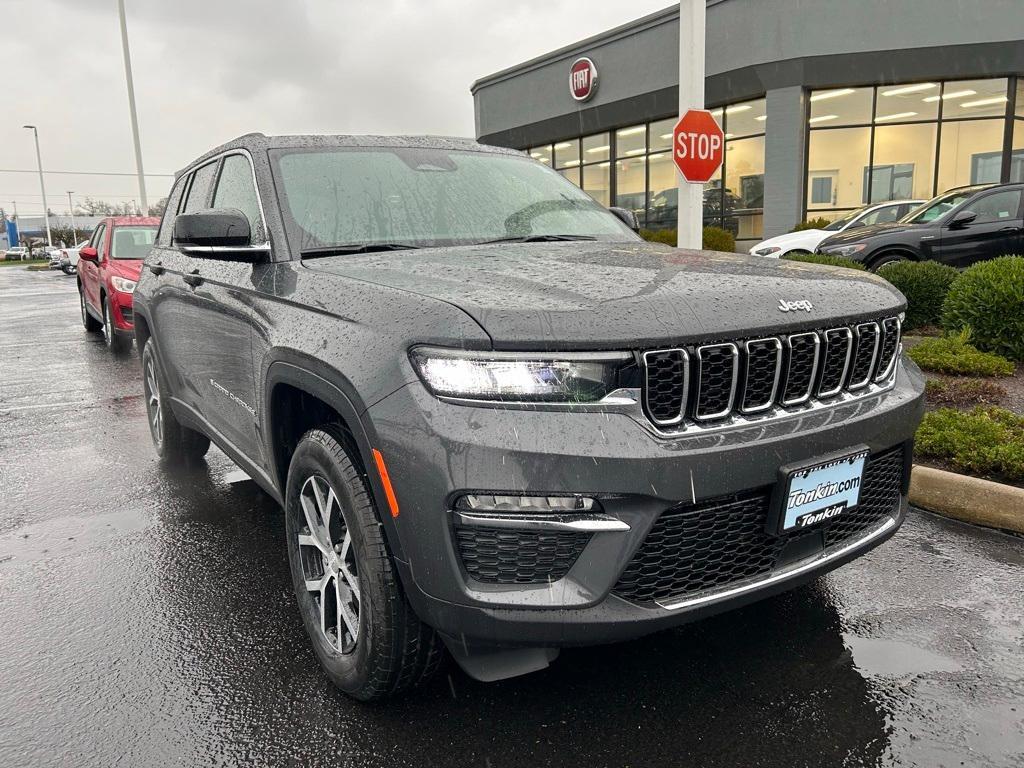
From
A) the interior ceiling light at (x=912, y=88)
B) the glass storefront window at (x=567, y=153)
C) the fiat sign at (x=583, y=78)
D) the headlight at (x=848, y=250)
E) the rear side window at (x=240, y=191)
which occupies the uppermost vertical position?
the fiat sign at (x=583, y=78)

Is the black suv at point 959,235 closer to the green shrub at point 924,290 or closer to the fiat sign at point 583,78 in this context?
the green shrub at point 924,290

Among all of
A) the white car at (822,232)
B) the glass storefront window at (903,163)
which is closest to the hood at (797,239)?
the white car at (822,232)

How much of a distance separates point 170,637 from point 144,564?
798 millimetres

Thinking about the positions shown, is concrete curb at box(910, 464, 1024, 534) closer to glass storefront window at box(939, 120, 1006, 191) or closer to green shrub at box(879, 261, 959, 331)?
green shrub at box(879, 261, 959, 331)

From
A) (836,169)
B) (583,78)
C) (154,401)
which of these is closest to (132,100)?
(583,78)

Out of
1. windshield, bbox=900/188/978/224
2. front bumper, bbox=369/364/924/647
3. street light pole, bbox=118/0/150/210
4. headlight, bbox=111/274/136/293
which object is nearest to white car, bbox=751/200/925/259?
windshield, bbox=900/188/978/224

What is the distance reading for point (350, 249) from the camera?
118 inches

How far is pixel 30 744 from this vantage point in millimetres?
2354

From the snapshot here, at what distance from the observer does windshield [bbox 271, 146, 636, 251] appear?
3100 mm

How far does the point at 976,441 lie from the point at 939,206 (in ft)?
27.1

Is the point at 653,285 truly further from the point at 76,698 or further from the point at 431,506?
the point at 76,698

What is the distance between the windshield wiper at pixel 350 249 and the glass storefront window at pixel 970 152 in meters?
21.4

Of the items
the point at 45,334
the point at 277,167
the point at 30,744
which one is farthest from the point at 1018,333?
the point at 45,334

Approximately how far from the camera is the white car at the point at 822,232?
1416 centimetres
